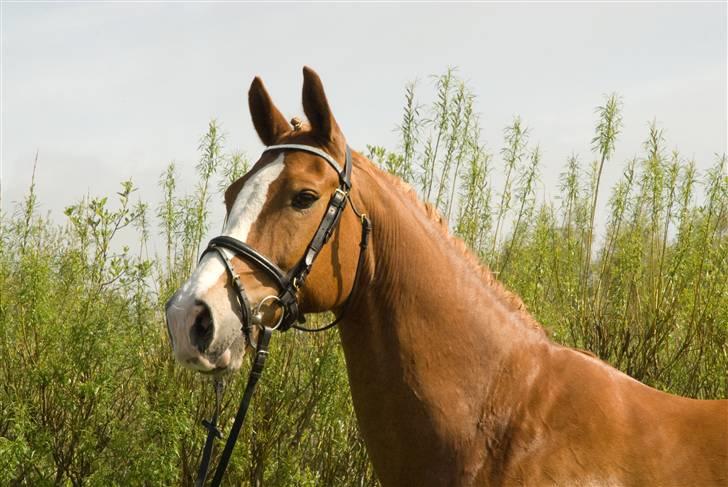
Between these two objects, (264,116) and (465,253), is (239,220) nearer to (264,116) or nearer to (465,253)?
(264,116)

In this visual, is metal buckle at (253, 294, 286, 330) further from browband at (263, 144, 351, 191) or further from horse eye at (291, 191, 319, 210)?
browband at (263, 144, 351, 191)

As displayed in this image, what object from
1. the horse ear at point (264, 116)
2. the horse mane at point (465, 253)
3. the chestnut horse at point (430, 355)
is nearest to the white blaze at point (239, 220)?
the chestnut horse at point (430, 355)

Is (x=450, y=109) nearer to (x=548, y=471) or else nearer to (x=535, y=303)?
(x=535, y=303)

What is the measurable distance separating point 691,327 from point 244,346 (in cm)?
393

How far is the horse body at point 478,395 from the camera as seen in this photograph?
2826mm

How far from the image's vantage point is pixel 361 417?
3061mm

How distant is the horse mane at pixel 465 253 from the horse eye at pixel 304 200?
364 millimetres

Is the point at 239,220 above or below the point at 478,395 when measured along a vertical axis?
above

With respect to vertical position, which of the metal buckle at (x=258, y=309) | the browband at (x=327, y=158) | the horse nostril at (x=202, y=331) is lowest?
the horse nostril at (x=202, y=331)

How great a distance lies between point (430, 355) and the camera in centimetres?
297

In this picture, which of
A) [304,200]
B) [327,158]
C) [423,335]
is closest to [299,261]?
[304,200]

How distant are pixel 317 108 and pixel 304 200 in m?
0.38

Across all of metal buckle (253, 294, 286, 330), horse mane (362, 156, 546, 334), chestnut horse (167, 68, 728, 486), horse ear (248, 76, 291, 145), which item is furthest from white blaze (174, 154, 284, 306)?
horse mane (362, 156, 546, 334)

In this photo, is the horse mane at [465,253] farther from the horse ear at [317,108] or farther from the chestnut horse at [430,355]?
the horse ear at [317,108]
